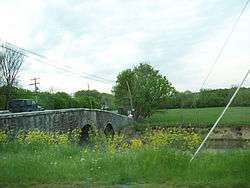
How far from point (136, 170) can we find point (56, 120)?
942 inches

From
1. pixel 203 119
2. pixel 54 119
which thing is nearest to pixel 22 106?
pixel 54 119

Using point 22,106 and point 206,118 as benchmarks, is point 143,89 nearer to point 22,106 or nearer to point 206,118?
point 206,118

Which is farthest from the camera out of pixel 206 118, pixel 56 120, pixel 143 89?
pixel 143 89

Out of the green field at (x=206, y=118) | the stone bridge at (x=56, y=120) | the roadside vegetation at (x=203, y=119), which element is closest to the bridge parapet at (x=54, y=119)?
the stone bridge at (x=56, y=120)

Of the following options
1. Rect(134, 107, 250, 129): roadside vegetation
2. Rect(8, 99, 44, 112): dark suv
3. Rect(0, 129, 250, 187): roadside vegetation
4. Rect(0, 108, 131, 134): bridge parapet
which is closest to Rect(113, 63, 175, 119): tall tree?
Rect(134, 107, 250, 129): roadside vegetation

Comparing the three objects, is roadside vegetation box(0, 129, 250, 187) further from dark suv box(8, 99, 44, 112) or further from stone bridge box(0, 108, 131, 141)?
dark suv box(8, 99, 44, 112)

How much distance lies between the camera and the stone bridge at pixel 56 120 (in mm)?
23375

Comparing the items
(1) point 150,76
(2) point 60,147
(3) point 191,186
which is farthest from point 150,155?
(1) point 150,76

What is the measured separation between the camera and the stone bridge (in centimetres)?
2338

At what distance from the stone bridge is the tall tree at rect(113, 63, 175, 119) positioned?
23066mm

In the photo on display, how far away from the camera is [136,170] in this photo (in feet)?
31.9

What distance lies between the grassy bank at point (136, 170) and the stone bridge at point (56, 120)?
11958 mm

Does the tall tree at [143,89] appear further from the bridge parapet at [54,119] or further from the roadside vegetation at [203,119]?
the bridge parapet at [54,119]

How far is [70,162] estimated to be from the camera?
36.4 feet
